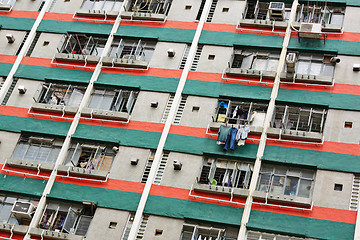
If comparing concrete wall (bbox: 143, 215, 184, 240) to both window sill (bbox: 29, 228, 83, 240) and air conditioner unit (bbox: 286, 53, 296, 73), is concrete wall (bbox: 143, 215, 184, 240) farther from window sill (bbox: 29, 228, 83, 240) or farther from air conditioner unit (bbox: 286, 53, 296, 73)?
air conditioner unit (bbox: 286, 53, 296, 73)

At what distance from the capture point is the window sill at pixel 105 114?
4232cm

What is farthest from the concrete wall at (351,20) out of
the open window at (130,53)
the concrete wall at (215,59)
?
the open window at (130,53)

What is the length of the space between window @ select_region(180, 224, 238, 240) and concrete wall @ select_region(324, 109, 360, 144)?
29.2 feet

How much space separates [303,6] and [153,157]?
1613cm

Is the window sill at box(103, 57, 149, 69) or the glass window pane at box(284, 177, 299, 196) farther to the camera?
the window sill at box(103, 57, 149, 69)

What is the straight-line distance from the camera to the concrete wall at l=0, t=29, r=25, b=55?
157 feet

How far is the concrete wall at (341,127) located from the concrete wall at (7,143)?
2159 centimetres

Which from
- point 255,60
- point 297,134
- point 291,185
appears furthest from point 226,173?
point 255,60

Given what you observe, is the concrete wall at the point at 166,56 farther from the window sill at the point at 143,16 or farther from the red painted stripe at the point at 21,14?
the red painted stripe at the point at 21,14

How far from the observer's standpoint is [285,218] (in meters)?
37.1

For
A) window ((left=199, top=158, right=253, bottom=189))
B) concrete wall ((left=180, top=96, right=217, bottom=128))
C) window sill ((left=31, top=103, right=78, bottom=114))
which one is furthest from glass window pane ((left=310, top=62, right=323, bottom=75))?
window sill ((left=31, top=103, right=78, bottom=114))

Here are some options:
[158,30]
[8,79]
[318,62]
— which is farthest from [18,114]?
[318,62]

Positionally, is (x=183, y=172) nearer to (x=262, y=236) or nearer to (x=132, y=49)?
(x=262, y=236)

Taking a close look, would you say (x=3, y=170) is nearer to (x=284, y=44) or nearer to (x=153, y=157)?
(x=153, y=157)
